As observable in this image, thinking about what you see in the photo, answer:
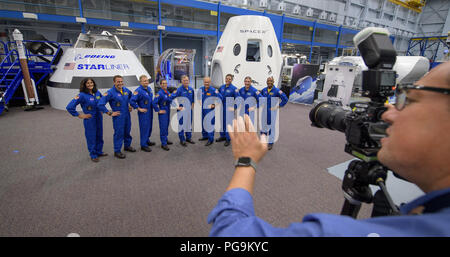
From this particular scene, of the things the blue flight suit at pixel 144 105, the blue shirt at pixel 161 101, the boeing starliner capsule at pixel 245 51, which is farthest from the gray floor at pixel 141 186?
the boeing starliner capsule at pixel 245 51

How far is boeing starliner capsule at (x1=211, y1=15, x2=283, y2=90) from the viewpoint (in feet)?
18.1

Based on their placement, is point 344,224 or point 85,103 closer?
point 344,224

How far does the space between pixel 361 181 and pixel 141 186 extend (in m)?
2.66

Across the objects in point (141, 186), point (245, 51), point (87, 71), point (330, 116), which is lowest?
point (141, 186)

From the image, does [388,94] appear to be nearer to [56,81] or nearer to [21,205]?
[21,205]

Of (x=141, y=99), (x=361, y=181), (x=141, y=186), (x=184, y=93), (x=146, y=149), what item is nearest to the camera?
(x=361, y=181)

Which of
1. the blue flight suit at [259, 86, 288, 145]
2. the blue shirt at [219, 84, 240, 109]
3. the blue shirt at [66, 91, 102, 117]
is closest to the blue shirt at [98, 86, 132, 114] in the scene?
the blue shirt at [66, 91, 102, 117]

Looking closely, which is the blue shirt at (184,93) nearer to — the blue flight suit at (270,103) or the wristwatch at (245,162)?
the blue flight suit at (270,103)

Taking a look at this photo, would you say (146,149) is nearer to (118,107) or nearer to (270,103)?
(118,107)

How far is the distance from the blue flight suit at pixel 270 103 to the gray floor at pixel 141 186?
0.40 meters

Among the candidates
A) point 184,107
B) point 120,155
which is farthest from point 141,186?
point 184,107

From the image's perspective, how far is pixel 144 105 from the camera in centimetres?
405
